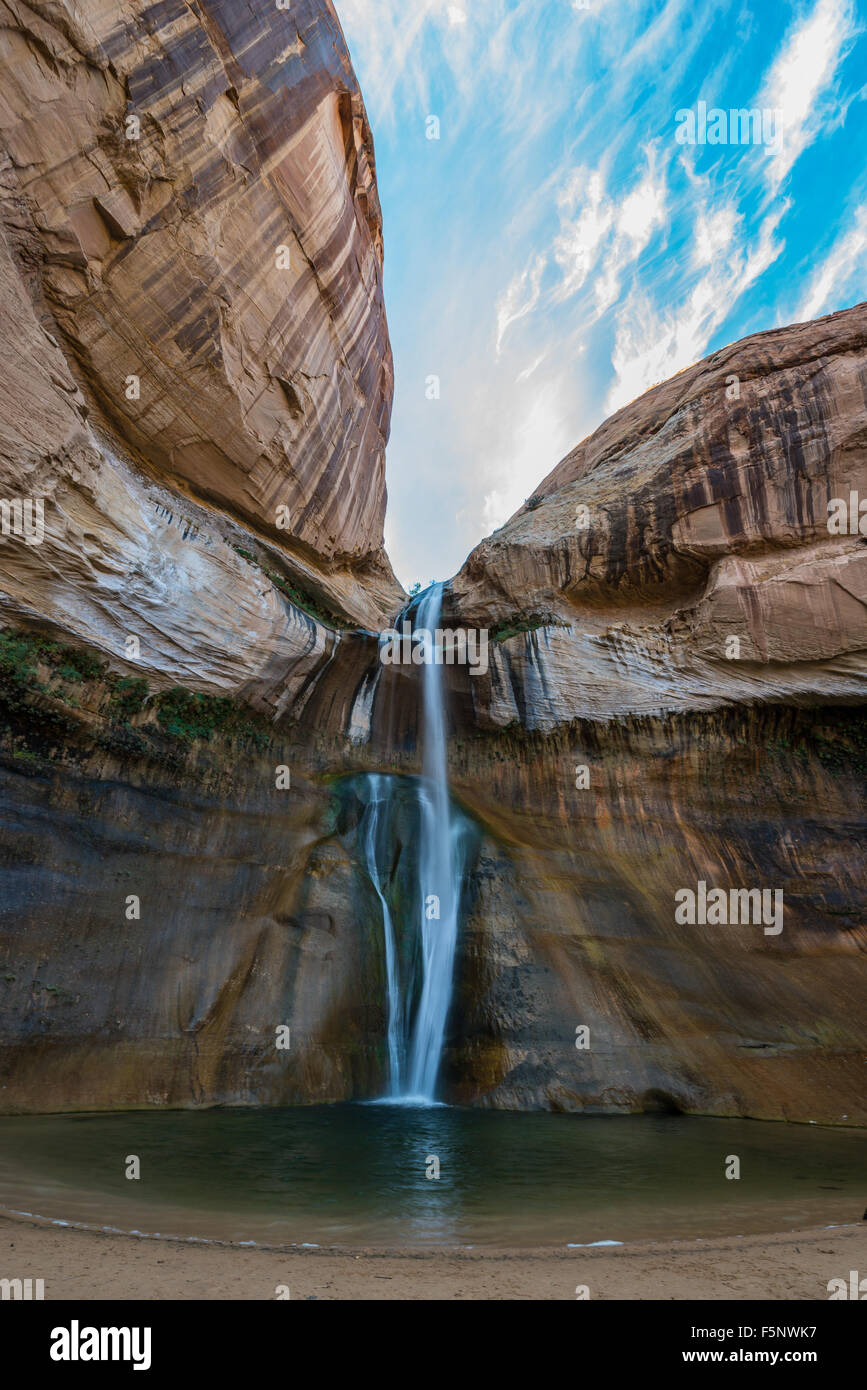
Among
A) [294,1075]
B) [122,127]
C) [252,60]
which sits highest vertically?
[252,60]

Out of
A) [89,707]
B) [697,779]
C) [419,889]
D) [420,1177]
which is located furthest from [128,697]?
[697,779]

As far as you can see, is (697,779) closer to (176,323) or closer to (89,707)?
(89,707)

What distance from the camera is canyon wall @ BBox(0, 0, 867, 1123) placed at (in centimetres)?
1051

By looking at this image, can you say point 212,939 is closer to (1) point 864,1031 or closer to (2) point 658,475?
(1) point 864,1031

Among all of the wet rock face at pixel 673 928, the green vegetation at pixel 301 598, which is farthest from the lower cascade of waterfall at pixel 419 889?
the green vegetation at pixel 301 598

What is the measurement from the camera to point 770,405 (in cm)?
1349

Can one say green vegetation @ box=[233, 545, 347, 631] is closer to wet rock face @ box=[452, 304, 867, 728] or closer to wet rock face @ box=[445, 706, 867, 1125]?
wet rock face @ box=[452, 304, 867, 728]

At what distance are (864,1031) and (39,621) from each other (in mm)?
14975

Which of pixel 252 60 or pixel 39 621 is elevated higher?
pixel 252 60

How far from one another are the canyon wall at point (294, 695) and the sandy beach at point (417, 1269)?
703 cm

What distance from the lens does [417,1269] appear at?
163 inches

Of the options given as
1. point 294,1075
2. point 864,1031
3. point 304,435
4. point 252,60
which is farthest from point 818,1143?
point 252,60

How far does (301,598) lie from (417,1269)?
1381 cm

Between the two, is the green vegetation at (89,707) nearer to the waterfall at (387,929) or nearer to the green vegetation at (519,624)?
the waterfall at (387,929)
